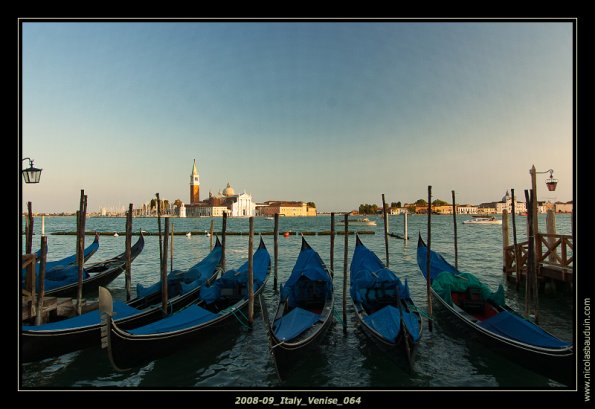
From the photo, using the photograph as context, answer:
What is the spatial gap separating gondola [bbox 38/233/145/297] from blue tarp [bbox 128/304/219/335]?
5066 mm

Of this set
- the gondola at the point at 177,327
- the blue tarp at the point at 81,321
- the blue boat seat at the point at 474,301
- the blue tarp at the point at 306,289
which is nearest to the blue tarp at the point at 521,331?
the blue boat seat at the point at 474,301

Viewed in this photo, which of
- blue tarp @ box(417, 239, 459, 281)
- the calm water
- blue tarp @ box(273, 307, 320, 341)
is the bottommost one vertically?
the calm water

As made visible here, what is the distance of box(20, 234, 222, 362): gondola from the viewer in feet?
16.2

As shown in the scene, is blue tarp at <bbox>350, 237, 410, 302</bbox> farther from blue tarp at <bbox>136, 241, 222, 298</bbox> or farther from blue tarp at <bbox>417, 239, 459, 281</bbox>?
blue tarp at <bbox>136, 241, 222, 298</bbox>

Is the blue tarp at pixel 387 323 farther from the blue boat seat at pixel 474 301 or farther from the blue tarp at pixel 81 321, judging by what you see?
the blue tarp at pixel 81 321

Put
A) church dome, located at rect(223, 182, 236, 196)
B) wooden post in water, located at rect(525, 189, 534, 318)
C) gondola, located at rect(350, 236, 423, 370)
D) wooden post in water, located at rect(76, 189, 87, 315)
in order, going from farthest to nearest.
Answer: church dome, located at rect(223, 182, 236, 196) < wooden post in water, located at rect(76, 189, 87, 315) < wooden post in water, located at rect(525, 189, 534, 318) < gondola, located at rect(350, 236, 423, 370)

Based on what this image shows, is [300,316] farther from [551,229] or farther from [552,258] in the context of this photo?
[551,229]

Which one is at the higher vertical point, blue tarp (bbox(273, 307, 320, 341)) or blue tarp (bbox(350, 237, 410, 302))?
blue tarp (bbox(350, 237, 410, 302))

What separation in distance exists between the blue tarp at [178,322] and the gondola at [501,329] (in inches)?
165

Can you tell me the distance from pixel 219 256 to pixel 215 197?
308 ft

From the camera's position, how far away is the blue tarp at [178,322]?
16.5 ft
